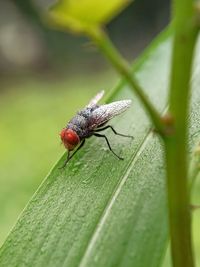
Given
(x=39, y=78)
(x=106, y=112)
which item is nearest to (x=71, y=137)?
(x=106, y=112)

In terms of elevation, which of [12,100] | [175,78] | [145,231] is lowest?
[12,100]

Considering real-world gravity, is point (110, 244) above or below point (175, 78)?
below

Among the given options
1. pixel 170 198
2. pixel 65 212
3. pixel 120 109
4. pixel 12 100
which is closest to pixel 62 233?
pixel 65 212

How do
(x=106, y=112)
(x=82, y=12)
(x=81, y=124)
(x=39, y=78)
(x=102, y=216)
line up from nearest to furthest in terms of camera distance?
(x=82, y=12) < (x=102, y=216) < (x=106, y=112) < (x=81, y=124) < (x=39, y=78)

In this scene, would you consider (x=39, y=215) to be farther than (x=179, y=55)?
Yes

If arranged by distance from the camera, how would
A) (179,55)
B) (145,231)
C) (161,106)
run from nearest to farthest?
1. (179,55)
2. (145,231)
3. (161,106)

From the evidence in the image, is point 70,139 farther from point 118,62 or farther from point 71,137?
point 118,62

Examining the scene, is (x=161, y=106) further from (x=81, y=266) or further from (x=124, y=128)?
(x=81, y=266)
